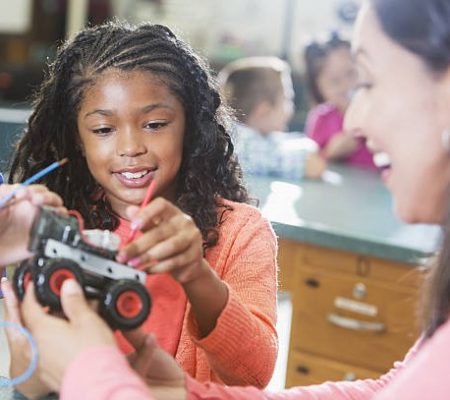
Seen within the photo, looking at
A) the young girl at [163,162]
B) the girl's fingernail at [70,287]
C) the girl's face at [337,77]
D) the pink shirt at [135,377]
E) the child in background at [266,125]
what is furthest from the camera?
the girl's face at [337,77]

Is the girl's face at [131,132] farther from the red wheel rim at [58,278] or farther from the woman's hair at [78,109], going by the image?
the red wheel rim at [58,278]

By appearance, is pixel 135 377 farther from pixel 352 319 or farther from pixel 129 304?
pixel 352 319

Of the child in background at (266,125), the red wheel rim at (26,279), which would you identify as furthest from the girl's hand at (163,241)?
the child in background at (266,125)

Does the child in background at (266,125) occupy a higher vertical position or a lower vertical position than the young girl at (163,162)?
lower

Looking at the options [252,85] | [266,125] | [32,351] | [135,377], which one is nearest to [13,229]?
[32,351]

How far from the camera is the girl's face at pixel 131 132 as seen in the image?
135cm

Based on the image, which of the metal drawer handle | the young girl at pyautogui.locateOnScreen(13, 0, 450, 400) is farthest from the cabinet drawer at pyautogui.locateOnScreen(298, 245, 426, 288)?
the young girl at pyautogui.locateOnScreen(13, 0, 450, 400)

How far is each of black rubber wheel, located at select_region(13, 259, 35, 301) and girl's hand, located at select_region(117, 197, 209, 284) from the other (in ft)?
0.33

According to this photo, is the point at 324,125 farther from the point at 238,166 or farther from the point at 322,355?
the point at 238,166

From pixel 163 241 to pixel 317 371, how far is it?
146cm

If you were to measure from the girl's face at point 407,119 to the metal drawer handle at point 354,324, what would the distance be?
1384 mm

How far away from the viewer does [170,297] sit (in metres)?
1.41

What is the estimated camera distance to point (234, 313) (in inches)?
45.8

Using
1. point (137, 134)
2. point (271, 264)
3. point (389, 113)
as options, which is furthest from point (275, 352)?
point (389, 113)
